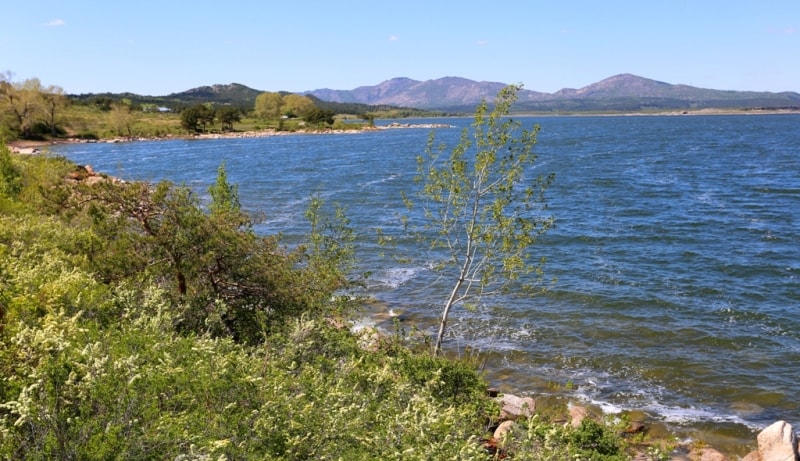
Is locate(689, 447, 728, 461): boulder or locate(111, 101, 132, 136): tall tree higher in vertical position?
locate(111, 101, 132, 136): tall tree

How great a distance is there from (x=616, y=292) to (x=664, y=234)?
515 inches

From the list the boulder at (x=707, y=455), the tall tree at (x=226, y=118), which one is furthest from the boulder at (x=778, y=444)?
the tall tree at (x=226, y=118)

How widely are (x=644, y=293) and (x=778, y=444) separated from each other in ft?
43.7

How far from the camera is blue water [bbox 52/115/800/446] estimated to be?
765 inches

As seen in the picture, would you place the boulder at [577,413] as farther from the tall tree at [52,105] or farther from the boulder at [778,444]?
the tall tree at [52,105]

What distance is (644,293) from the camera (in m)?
27.4

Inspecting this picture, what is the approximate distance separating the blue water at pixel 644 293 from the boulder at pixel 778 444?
216cm

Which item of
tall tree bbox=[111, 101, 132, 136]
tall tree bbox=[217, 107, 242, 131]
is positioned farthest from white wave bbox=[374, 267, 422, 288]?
tall tree bbox=[217, 107, 242, 131]

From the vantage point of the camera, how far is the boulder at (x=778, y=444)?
1423cm

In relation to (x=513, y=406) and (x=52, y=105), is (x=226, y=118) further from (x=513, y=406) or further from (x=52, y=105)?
(x=513, y=406)

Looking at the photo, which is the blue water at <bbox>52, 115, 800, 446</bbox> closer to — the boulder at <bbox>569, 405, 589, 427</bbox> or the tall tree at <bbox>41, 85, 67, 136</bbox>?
the boulder at <bbox>569, 405, 589, 427</bbox>

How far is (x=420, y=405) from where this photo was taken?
9.45m

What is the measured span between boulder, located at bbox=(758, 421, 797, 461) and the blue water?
7.09ft

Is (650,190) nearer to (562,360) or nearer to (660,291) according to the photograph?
(660,291)
